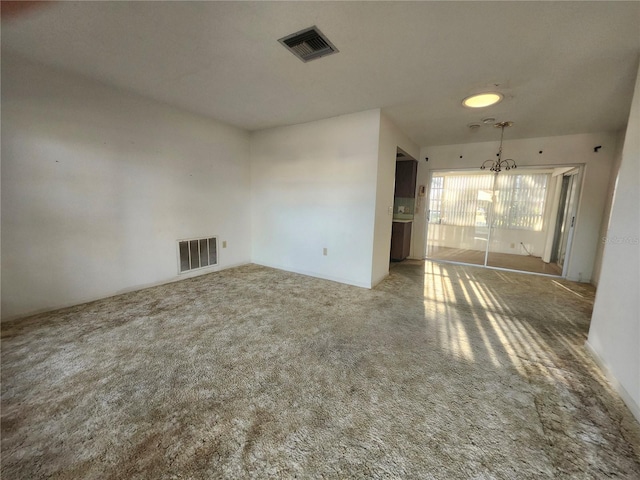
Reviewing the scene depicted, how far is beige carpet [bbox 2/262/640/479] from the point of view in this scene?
1189 millimetres

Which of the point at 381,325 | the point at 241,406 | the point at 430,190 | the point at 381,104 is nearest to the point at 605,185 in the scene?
the point at 430,190

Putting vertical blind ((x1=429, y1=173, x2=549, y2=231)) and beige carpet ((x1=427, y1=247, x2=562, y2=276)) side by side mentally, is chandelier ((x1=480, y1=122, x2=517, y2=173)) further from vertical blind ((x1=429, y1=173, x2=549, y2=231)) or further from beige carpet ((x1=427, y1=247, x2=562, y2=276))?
beige carpet ((x1=427, y1=247, x2=562, y2=276))

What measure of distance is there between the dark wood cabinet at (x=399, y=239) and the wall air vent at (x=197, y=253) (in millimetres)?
3564

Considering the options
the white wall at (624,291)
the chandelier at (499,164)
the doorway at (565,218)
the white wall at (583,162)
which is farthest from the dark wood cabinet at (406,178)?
the white wall at (624,291)

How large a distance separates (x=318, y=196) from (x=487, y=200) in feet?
14.5

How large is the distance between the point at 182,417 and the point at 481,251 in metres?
7.23

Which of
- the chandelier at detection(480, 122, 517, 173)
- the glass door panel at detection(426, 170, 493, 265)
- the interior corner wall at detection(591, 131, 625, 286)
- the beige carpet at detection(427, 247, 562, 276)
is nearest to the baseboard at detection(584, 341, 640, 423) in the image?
the interior corner wall at detection(591, 131, 625, 286)

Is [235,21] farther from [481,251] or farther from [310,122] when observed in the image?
[481,251]

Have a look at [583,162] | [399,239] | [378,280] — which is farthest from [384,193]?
[583,162]

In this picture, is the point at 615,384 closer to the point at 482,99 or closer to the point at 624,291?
the point at 624,291

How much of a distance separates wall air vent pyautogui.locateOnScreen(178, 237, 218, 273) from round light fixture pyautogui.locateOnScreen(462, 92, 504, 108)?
13.3ft

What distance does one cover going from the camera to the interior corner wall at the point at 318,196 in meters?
3.48

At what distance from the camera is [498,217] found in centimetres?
647

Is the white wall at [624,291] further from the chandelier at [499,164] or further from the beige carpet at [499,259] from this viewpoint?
the beige carpet at [499,259]
